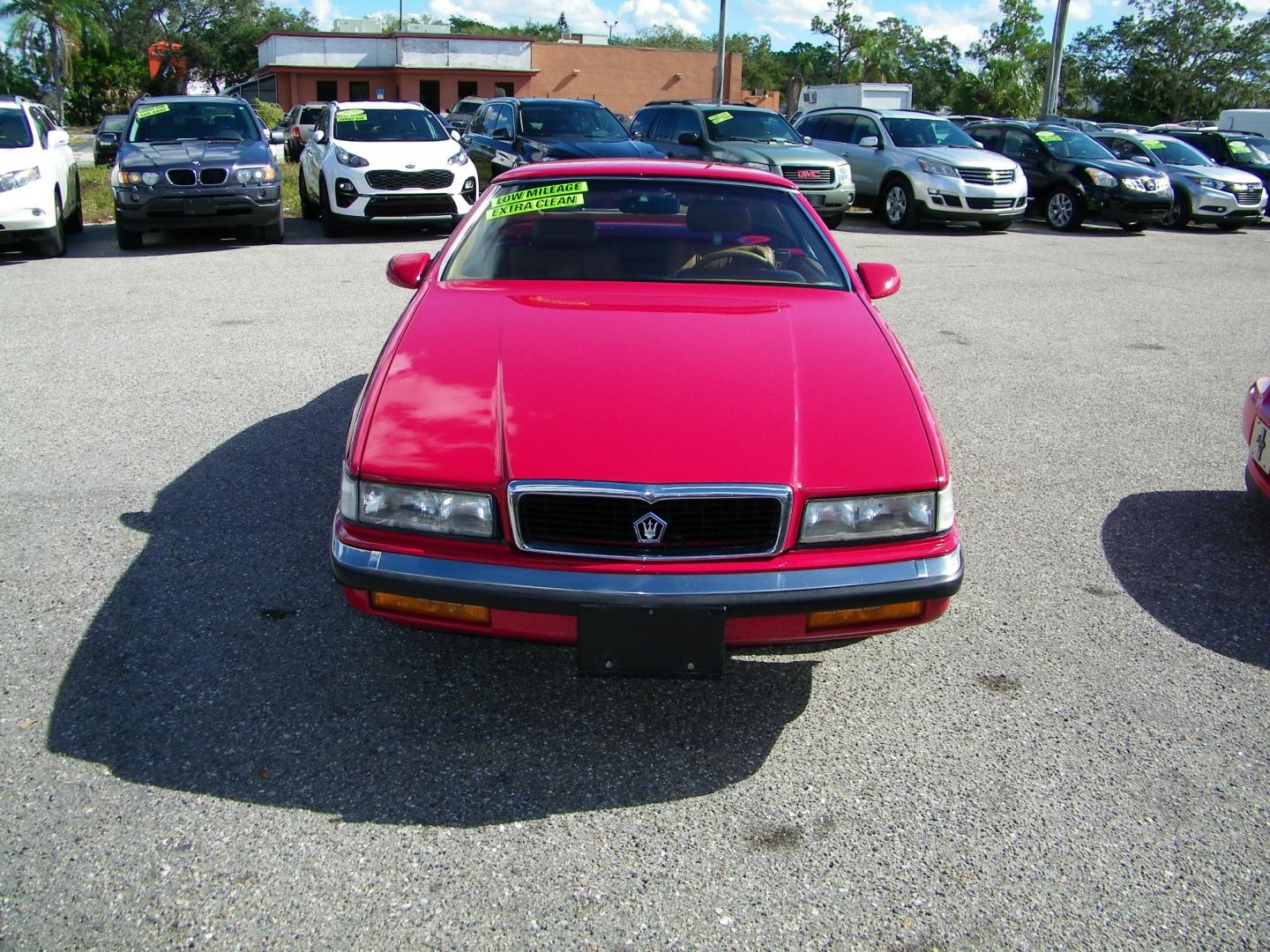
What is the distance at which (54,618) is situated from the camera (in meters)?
3.50

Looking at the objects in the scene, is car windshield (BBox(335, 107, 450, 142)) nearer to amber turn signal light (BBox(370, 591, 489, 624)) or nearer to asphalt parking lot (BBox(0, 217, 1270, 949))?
asphalt parking lot (BBox(0, 217, 1270, 949))

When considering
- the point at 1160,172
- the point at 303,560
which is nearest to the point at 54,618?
the point at 303,560

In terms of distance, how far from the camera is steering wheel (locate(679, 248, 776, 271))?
4191 millimetres

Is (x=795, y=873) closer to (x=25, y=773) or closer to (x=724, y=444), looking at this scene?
(x=724, y=444)

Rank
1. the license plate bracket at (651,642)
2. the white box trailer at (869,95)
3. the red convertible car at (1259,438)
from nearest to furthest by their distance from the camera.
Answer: the license plate bracket at (651,642) < the red convertible car at (1259,438) < the white box trailer at (869,95)

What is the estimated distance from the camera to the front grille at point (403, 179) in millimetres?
11953

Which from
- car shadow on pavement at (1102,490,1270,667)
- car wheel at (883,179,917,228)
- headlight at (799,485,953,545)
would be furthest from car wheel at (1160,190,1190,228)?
headlight at (799,485,953,545)

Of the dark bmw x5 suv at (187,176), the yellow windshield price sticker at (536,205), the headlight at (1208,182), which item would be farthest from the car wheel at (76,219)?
the headlight at (1208,182)

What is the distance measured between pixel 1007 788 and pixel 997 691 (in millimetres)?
509

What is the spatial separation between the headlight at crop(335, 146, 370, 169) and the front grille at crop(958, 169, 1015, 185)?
824 centimetres

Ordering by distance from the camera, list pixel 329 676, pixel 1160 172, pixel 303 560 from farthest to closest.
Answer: pixel 1160 172 → pixel 303 560 → pixel 329 676

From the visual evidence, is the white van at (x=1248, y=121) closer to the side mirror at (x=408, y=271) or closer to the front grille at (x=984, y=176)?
the front grille at (x=984, y=176)

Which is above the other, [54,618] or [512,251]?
[512,251]

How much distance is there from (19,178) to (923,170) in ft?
37.1
